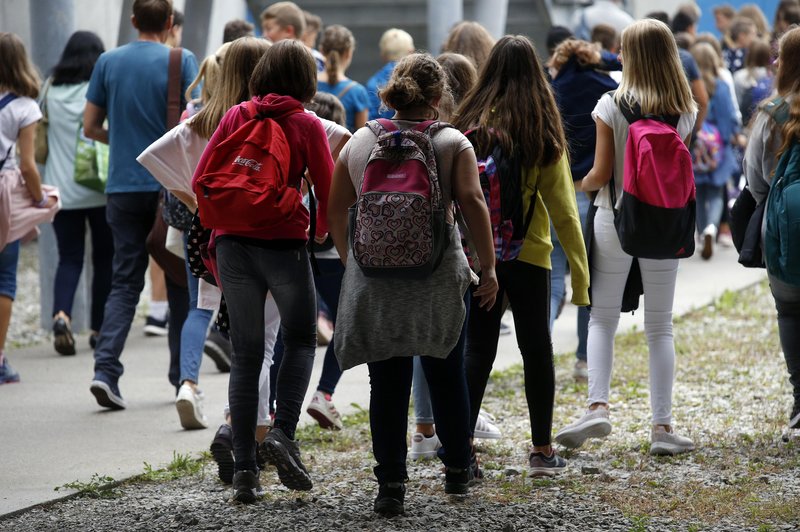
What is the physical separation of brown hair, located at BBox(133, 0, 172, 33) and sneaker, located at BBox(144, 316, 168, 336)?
3021mm

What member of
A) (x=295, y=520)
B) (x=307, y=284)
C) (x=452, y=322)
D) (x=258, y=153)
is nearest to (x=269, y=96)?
(x=258, y=153)

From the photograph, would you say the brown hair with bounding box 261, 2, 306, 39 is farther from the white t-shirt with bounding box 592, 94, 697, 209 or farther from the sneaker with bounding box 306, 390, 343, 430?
the white t-shirt with bounding box 592, 94, 697, 209

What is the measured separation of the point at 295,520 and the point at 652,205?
213cm

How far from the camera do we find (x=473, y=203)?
15.6 feet

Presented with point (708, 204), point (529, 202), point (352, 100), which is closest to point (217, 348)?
point (352, 100)

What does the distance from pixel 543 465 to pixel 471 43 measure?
264 centimetres

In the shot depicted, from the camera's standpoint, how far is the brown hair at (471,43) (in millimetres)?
7133

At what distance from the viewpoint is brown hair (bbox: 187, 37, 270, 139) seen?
548cm

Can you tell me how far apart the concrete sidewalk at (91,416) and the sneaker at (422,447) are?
109 centimetres

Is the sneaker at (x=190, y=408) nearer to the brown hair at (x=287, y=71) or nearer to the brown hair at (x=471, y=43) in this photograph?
the brown hair at (x=287, y=71)

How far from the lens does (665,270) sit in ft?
19.4

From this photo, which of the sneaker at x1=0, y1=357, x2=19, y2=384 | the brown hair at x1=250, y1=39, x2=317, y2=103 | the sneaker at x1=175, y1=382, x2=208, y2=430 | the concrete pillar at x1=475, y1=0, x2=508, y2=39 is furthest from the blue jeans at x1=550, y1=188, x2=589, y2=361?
the concrete pillar at x1=475, y1=0, x2=508, y2=39

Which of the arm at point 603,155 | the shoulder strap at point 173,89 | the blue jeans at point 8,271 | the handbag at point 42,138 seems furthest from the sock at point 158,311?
the arm at point 603,155

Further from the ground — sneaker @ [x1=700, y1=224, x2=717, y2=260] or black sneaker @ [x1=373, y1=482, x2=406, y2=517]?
black sneaker @ [x1=373, y1=482, x2=406, y2=517]
